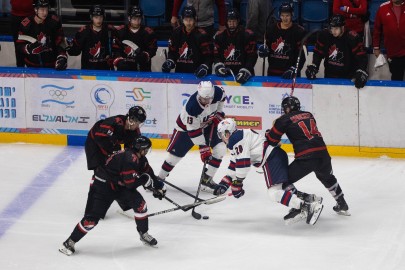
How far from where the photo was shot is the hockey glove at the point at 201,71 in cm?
1060

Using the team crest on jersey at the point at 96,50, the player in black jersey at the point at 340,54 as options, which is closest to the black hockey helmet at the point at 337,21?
the player in black jersey at the point at 340,54

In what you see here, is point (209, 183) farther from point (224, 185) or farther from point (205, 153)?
point (224, 185)

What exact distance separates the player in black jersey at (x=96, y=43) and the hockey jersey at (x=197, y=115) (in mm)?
1814

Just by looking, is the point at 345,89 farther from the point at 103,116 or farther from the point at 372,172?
the point at 103,116

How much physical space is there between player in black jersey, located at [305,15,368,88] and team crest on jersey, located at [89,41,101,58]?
91.8 inches

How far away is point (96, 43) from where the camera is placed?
11102mm

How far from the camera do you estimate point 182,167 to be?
34.6 ft

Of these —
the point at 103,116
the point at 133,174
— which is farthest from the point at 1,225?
the point at 103,116

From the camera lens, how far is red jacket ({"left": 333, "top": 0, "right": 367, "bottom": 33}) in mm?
10852

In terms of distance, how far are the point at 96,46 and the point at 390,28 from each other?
10.5 ft

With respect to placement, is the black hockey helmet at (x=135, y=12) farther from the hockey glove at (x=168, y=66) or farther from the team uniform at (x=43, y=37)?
the team uniform at (x=43, y=37)

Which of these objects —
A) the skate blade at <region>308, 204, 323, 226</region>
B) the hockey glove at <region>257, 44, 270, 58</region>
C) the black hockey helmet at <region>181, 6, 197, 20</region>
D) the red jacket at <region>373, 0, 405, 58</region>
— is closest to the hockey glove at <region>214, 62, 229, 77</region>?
the hockey glove at <region>257, 44, 270, 58</region>

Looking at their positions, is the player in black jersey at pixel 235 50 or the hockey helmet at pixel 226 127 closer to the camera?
the hockey helmet at pixel 226 127

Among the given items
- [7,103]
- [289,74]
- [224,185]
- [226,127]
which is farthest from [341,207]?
[7,103]
